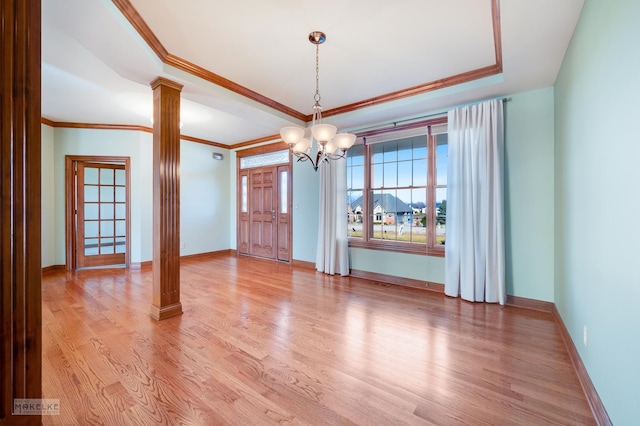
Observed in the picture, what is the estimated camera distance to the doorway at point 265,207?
605 cm

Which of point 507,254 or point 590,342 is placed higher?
point 507,254

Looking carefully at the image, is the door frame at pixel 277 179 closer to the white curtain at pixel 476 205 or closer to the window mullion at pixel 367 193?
the window mullion at pixel 367 193

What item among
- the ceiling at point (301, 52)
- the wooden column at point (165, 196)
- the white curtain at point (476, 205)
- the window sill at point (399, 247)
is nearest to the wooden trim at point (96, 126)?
the ceiling at point (301, 52)

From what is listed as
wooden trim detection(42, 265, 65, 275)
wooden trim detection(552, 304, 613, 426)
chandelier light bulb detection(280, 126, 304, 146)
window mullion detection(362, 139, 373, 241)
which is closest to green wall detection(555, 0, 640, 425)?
wooden trim detection(552, 304, 613, 426)

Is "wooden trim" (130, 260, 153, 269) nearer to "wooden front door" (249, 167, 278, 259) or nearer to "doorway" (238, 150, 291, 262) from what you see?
"doorway" (238, 150, 291, 262)

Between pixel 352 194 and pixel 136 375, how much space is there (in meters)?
3.84

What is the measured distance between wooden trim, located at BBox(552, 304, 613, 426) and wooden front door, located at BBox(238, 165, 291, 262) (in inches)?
176

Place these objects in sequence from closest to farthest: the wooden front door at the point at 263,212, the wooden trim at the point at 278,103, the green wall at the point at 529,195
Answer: the wooden trim at the point at 278,103 < the green wall at the point at 529,195 < the wooden front door at the point at 263,212

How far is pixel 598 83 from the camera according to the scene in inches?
68.7

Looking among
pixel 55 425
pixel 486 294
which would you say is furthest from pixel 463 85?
pixel 55 425

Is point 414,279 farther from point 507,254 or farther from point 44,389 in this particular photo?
point 44,389

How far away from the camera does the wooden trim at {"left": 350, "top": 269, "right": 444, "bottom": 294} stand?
4051 mm

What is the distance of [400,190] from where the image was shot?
4.42 metres

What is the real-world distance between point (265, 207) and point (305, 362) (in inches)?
178
